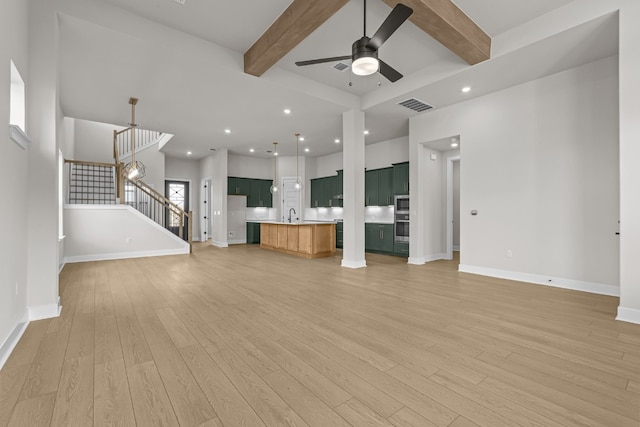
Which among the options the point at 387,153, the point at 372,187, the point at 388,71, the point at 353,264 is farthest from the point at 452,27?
the point at 372,187

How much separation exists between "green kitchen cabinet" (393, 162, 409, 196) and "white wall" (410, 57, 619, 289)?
1.79 meters

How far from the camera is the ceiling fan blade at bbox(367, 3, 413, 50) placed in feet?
7.95

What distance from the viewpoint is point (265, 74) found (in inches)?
183

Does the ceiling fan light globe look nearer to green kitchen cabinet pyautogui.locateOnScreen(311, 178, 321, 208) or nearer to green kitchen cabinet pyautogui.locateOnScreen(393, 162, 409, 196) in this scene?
green kitchen cabinet pyautogui.locateOnScreen(393, 162, 409, 196)

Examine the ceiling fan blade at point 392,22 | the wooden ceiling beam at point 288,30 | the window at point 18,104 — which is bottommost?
the window at point 18,104

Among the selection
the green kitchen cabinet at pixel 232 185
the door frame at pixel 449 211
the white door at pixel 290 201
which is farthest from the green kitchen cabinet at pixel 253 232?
the door frame at pixel 449 211

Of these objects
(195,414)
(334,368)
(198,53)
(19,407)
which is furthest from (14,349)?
(198,53)

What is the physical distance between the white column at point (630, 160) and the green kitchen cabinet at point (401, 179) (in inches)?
172

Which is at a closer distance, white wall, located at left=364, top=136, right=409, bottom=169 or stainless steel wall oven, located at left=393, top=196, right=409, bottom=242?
stainless steel wall oven, located at left=393, top=196, right=409, bottom=242

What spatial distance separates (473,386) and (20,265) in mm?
3962

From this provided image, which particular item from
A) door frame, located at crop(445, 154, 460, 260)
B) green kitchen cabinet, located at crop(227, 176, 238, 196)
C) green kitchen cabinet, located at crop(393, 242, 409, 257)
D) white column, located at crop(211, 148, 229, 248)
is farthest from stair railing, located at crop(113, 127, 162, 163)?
door frame, located at crop(445, 154, 460, 260)

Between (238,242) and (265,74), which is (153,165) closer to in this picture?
(238,242)

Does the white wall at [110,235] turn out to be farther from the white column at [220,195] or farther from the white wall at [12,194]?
the white wall at [12,194]

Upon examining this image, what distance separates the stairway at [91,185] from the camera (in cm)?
849
